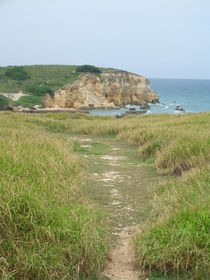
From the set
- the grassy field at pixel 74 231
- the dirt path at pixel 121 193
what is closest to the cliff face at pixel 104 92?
the dirt path at pixel 121 193

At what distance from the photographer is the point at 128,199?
6848 mm

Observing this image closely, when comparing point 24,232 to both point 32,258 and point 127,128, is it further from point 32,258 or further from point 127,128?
point 127,128

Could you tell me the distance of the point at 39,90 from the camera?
5753 centimetres

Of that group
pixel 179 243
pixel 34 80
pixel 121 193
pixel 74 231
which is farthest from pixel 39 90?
pixel 179 243

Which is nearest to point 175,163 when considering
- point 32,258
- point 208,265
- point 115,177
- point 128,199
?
point 115,177

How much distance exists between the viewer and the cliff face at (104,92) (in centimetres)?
5509

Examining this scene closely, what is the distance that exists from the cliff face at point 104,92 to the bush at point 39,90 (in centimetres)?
242

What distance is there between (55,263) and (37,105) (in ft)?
158

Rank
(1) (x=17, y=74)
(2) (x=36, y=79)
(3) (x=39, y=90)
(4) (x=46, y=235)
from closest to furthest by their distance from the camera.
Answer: (4) (x=46, y=235), (3) (x=39, y=90), (1) (x=17, y=74), (2) (x=36, y=79)

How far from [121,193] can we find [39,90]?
5157 cm

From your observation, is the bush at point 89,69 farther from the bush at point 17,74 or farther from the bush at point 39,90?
the bush at point 39,90

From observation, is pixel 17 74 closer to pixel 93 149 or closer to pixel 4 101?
pixel 4 101

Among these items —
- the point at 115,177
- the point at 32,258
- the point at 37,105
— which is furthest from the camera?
the point at 37,105

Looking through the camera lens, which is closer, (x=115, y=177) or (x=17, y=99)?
(x=115, y=177)
